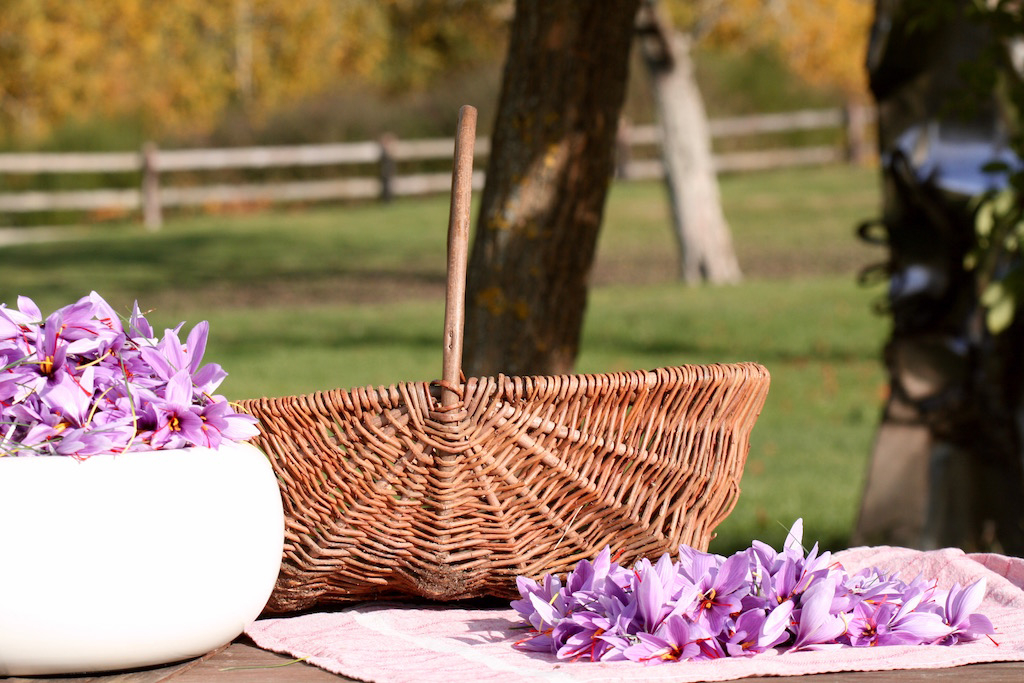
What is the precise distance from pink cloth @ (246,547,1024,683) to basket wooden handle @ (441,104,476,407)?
0.27 metres

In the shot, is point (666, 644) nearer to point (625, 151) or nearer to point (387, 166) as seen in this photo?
point (387, 166)

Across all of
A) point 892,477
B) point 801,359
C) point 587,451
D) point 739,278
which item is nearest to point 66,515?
point 587,451

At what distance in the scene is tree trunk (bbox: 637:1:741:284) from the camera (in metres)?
12.0

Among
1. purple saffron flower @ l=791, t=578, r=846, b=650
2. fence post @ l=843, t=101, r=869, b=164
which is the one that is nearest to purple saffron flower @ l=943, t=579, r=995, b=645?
purple saffron flower @ l=791, t=578, r=846, b=650

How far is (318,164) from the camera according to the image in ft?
68.9

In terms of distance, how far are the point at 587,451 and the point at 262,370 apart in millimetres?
6698

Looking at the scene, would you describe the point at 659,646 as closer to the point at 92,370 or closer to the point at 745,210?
the point at 92,370

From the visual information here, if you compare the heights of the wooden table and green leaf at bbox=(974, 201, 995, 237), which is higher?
green leaf at bbox=(974, 201, 995, 237)

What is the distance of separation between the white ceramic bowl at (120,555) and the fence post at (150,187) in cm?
1792

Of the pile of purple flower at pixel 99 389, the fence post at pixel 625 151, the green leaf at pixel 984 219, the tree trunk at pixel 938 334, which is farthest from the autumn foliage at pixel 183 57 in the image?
the pile of purple flower at pixel 99 389

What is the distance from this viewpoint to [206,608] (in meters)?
1.25

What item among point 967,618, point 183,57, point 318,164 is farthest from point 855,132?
point 967,618

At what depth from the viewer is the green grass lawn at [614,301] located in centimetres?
665

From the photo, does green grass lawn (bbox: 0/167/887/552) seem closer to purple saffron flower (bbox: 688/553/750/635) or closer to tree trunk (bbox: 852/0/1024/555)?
tree trunk (bbox: 852/0/1024/555)
